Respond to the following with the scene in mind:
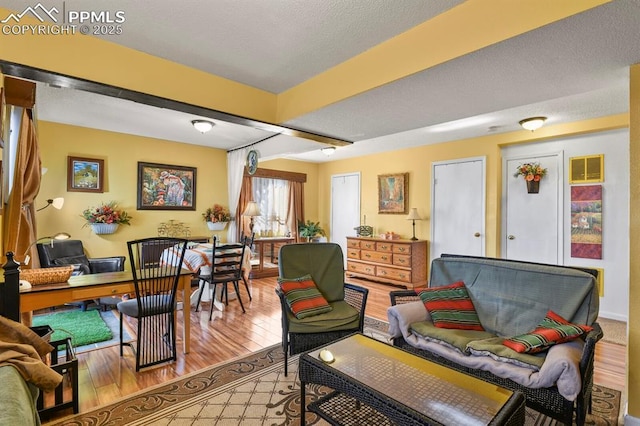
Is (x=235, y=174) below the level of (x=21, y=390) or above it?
above

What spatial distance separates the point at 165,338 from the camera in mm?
2916

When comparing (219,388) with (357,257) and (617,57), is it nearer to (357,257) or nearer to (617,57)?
(617,57)

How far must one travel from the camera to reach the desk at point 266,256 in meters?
6.07

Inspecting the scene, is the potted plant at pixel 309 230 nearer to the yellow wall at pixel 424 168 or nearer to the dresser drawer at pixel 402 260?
the yellow wall at pixel 424 168

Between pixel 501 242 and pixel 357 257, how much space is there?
2.50 meters

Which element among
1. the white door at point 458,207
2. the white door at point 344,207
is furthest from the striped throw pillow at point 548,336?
the white door at point 344,207

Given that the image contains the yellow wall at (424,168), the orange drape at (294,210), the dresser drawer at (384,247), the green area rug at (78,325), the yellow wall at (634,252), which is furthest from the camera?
the orange drape at (294,210)

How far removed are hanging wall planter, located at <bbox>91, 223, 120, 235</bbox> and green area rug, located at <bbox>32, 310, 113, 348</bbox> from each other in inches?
47.3

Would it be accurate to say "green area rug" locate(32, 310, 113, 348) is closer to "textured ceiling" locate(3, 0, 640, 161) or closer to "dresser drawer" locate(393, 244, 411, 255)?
"textured ceiling" locate(3, 0, 640, 161)

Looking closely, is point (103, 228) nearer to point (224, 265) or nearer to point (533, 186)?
point (224, 265)

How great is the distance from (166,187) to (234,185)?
117 centimetres

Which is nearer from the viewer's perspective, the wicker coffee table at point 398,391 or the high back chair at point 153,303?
the wicker coffee table at point 398,391

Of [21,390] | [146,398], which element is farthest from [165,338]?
[21,390]

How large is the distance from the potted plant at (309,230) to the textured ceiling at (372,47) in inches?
148
